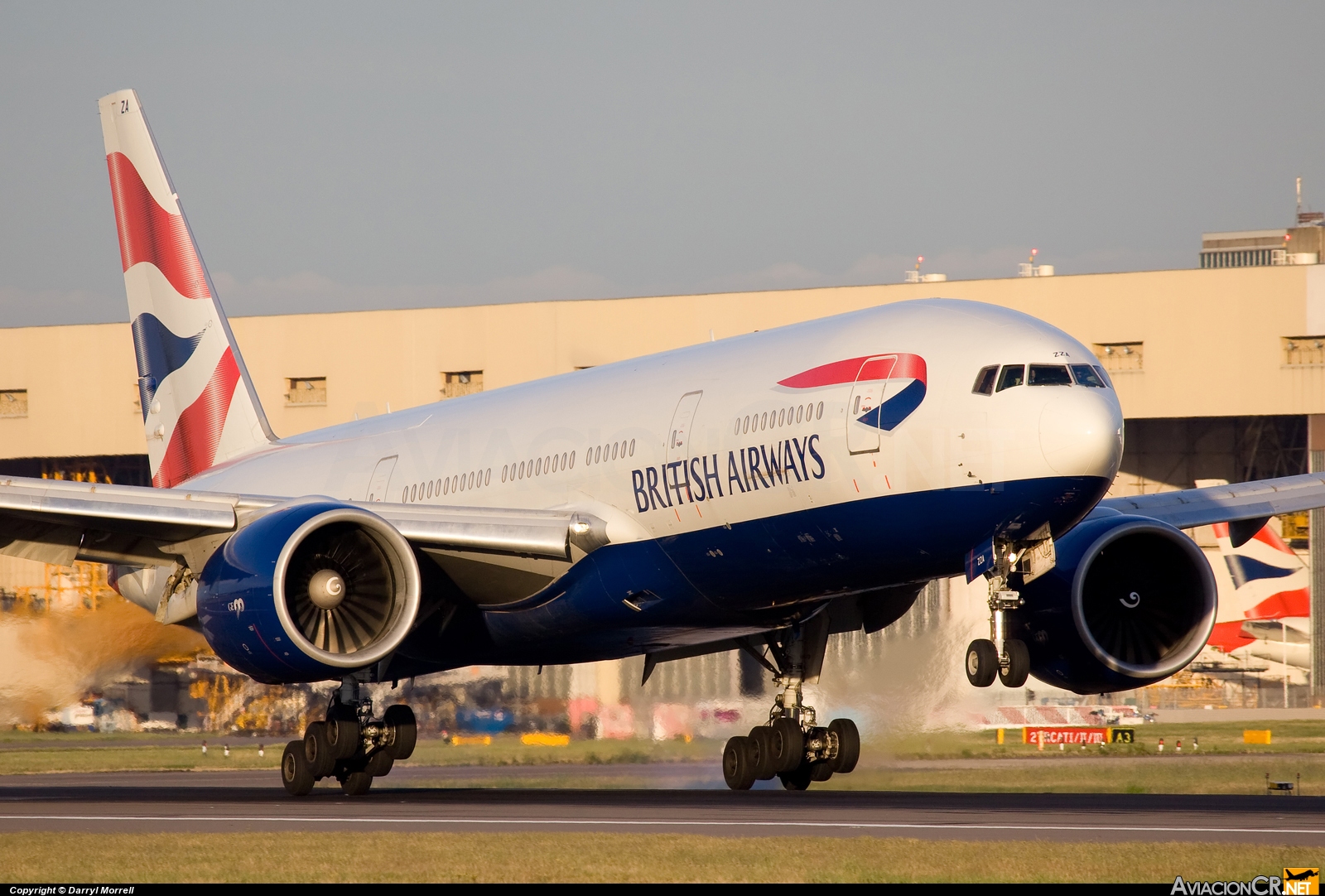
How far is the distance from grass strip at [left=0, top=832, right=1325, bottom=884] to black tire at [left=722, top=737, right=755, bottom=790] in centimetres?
790

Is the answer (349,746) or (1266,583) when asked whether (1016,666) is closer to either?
(349,746)

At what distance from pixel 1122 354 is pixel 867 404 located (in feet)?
122

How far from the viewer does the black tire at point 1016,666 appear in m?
16.8

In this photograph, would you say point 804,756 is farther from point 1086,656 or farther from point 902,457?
point 902,457

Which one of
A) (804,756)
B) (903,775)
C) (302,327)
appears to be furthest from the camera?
(302,327)

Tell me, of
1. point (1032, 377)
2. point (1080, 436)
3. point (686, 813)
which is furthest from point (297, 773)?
point (1080, 436)

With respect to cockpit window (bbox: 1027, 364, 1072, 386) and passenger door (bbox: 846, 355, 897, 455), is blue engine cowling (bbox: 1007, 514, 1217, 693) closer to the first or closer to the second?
passenger door (bbox: 846, 355, 897, 455)

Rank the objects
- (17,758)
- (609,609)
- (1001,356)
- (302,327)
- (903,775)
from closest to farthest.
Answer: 1. (1001,356)
2. (609,609)
3. (903,775)
4. (17,758)
5. (302,327)

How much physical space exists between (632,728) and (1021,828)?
1458cm

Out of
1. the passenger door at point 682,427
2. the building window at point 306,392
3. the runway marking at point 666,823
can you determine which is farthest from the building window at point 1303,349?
the runway marking at point 666,823

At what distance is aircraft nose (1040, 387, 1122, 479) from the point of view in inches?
648

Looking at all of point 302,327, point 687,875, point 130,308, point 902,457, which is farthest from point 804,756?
point 302,327

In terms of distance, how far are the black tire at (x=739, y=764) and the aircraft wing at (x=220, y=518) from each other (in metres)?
3.74
